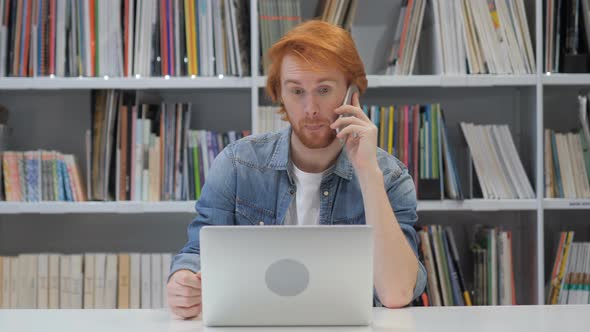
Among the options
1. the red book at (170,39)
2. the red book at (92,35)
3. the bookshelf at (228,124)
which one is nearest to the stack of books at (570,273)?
the bookshelf at (228,124)

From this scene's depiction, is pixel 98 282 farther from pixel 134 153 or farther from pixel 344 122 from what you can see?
pixel 344 122

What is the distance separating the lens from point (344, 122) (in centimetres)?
161

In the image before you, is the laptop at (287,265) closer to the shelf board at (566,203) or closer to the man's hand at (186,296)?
the man's hand at (186,296)

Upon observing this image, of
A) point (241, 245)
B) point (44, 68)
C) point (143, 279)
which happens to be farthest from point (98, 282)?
point (241, 245)

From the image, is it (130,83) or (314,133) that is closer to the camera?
(314,133)

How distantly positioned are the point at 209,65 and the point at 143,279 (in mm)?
801

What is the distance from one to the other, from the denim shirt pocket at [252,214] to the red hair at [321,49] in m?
0.34

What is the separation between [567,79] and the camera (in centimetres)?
255

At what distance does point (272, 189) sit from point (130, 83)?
991mm

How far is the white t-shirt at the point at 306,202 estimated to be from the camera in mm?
1760

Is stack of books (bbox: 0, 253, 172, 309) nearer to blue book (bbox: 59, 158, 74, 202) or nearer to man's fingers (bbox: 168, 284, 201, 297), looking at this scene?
blue book (bbox: 59, 158, 74, 202)

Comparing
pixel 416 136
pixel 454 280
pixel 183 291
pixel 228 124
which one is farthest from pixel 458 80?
pixel 183 291

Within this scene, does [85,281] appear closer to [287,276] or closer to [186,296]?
[186,296]

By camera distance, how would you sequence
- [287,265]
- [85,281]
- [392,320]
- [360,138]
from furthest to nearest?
[85,281] < [360,138] < [392,320] < [287,265]
